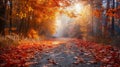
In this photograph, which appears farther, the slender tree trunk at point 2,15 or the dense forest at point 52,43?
the slender tree trunk at point 2,15

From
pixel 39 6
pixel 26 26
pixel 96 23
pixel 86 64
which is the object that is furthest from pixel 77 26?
pixel 86 64

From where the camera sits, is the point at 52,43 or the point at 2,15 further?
the point at 52,43

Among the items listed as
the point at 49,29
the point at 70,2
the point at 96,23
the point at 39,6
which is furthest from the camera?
the point at 49,29

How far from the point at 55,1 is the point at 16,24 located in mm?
20378

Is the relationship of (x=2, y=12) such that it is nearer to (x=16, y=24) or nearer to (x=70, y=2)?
(x=70, y=2)

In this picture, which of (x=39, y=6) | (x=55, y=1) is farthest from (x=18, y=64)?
(x=39, y=6)

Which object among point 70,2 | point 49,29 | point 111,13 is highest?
point 70,2

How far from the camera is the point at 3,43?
14.6 meters

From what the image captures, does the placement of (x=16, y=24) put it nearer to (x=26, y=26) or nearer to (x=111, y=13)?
(x=26, y=26)

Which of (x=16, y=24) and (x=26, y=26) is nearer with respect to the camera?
(x=26, y=26)

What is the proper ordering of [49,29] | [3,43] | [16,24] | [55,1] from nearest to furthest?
[3,43]
[55,1]
[16,24]
[49,29]

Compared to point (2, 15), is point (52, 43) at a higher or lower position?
lower

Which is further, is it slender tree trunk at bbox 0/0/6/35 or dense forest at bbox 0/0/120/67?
slender tree trunk at bbox 0/0/6/35

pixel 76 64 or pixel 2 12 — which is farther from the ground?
pixel 2 12
